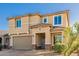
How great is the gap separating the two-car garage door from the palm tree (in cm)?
81

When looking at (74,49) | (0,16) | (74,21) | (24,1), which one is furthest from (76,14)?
(0,16)

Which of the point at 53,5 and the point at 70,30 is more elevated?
the point at 53,5

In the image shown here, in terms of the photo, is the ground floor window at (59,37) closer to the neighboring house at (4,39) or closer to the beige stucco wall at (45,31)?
the beige stucco wall at (45,31)

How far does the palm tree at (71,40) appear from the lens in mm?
6547

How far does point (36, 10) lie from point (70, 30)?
866 mm

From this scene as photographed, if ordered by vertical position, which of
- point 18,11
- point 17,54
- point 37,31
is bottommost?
point 17,54

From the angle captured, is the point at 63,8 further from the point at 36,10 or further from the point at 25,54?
the point at 25,54

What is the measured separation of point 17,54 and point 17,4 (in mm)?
1097

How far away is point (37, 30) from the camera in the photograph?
672cm

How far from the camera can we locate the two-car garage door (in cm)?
677

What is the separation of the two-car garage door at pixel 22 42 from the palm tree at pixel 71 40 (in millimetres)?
809

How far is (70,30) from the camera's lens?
21.5 feet

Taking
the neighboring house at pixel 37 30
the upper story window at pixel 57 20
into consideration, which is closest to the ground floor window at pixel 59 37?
the neighboring house at pixel 37 30

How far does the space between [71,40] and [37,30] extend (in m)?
0.78
